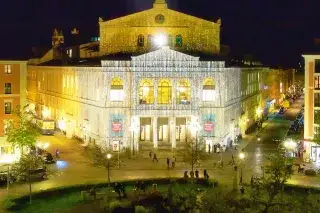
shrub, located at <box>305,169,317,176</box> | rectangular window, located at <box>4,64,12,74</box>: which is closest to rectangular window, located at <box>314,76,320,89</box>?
shrub, located at <box>305,169,317,176</box>

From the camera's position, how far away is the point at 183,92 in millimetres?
78250

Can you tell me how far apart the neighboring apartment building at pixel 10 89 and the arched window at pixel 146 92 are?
50.0 ft

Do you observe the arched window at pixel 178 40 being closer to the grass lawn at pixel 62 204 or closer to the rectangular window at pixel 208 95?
the rectangular window at pixel 208 95

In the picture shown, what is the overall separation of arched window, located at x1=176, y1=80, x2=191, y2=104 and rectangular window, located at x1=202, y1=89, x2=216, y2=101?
71.8 inches

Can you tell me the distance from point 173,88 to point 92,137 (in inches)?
482

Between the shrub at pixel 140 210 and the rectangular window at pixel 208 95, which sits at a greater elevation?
the rectangular window at pixel 208 95

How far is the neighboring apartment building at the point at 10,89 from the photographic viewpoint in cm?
6738

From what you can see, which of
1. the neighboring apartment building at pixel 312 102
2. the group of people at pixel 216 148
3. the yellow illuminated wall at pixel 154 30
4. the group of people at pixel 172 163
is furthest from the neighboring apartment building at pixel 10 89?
the neighboring apartment building at pixel 312 102

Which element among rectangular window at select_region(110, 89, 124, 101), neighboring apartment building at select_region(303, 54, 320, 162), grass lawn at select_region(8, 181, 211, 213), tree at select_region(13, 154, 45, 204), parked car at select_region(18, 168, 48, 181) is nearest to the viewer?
grass lawn at select_region(8, 181, 211, 213)

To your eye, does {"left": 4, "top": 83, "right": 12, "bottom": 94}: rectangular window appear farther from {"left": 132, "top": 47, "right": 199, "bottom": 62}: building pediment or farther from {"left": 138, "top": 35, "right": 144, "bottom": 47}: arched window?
{"left": 138, "top": 35, "right": 144, "bottom": 47}: arched window

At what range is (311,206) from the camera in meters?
33.0

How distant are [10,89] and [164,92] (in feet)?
62.4

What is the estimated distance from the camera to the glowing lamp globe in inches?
3481

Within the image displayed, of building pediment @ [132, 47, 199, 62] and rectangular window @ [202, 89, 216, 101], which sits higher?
building pediment @ [132, 47, 199, 62]
